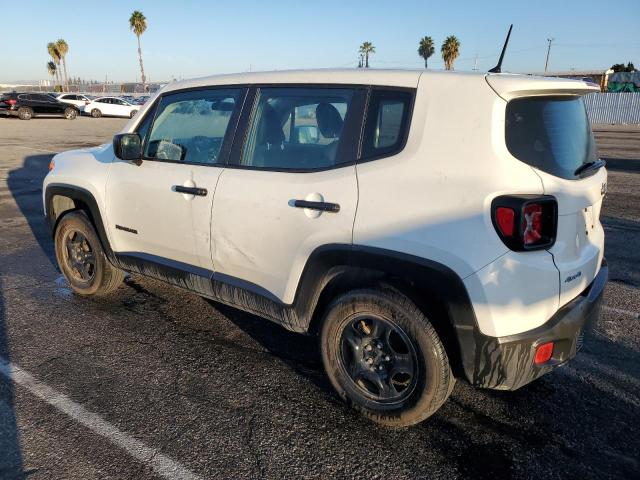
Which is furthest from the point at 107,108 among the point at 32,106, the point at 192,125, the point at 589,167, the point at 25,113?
the point at 589,167

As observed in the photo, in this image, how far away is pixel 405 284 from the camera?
2.56 m

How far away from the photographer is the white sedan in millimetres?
33062

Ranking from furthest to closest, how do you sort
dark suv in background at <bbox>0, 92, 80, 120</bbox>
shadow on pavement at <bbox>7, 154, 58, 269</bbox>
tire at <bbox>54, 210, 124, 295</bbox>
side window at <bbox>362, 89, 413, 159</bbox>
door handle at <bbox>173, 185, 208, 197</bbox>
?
1. dark suv in background at <bbox>0, 92, 80, 120</bbox>
2. shadow on pavement at <bbox>7, 154, 58, 269</bbox>
3. tire at <bbox>54, 210, 124, 295</bbox>
4. door handle at <bbox>173, 185, 208, 197</bbox>
5. side window at <bbox>362, 89, 413, 159</bbox>

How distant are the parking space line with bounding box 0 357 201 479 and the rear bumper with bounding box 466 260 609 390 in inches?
57.4

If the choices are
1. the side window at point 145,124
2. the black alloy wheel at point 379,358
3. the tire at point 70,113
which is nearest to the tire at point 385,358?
the black alloy wheel at point 379,358

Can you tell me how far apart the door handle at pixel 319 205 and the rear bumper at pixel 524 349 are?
0.94 metres

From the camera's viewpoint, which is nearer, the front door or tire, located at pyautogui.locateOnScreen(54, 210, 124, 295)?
the front door

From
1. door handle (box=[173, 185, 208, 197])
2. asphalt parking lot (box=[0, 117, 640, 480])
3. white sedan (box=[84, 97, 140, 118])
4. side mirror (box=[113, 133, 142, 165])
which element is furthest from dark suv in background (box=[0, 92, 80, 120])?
door handle (box=[173, 185, 208, 197])

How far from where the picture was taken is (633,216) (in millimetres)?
7387

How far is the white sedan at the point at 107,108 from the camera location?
108 feet

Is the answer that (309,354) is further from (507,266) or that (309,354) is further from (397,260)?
(507,266)

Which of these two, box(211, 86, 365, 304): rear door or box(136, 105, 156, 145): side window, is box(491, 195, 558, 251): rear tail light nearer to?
box(211, 86, 365, 304): rear door

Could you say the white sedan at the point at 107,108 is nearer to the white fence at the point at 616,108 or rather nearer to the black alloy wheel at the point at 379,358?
the white fence at the point at 616,108

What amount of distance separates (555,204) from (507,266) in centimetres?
39
